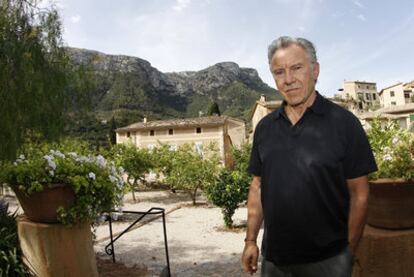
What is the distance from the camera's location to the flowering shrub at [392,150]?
114 inches

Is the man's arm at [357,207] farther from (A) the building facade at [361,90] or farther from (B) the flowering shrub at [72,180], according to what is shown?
(A) the building facade at [361,90]

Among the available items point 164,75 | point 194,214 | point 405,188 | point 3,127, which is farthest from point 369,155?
point 164,75

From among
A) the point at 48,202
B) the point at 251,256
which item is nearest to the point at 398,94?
the point at 48,202

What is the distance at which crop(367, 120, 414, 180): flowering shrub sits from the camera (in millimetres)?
2887

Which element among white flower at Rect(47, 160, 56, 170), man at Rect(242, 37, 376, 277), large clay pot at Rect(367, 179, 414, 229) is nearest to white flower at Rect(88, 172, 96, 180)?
white flower at Rect(47, 160, 56, 170)

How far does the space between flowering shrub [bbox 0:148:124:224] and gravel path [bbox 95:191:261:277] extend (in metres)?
1.39

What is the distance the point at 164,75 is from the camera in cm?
12631

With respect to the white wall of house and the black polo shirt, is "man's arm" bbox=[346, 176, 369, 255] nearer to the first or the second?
the black polo shirt

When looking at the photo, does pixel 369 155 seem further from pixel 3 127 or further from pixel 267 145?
pixel 3 127

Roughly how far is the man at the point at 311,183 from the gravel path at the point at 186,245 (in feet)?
10.5

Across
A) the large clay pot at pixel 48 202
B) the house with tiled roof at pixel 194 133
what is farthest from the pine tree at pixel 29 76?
the house with tiled roof at pixel 194 133

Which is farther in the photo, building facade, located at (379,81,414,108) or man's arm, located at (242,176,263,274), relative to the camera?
building facade, located at (379,81,414,108)

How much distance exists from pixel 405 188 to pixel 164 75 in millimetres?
126232

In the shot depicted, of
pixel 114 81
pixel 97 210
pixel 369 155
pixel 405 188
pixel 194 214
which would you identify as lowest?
pixel 194 214
